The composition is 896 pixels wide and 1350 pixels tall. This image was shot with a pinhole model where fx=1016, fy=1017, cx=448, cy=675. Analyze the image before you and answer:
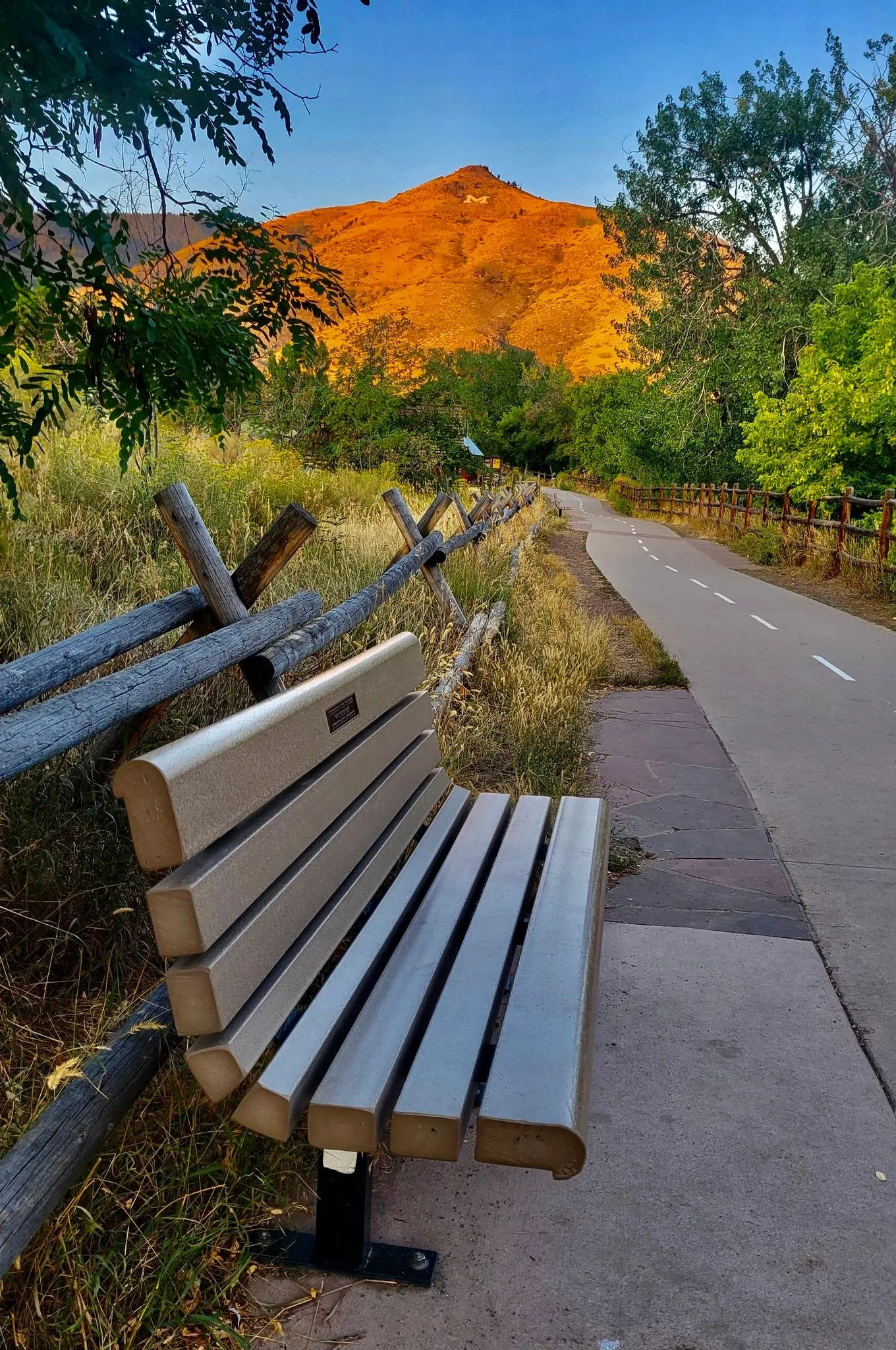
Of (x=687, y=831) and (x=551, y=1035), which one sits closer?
(x=551, y=1035)

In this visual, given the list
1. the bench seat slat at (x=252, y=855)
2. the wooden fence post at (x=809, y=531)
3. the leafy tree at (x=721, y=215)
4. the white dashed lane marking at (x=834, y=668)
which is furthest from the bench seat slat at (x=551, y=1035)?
the leafy tree at (x=721, y=215)

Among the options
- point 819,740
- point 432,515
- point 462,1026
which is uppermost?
point 432,515

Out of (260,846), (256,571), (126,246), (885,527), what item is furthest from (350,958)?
(885,527)

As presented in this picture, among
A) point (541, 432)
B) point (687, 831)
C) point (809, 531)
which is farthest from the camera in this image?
point (541, 432)

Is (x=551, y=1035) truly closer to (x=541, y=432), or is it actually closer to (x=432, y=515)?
(x=432, y=515)

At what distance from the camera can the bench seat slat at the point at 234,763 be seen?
64.5 inches

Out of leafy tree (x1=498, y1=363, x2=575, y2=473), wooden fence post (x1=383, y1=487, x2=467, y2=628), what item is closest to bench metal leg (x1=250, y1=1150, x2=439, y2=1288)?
wooden fence post (x1=383, y1=487, x2=467, y2=628)

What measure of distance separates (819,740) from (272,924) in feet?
17.6

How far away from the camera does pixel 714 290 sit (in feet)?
106

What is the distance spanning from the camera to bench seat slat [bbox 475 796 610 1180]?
1.70 meters

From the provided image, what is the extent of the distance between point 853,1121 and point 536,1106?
126 centimetres

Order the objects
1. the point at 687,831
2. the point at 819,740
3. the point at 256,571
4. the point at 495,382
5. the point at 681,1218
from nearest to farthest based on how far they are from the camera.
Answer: the point at 681,1218
the point at 256,571
the point at 687,831
the point at 819,740
the point at 495,382

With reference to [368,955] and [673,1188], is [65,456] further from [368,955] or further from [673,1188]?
[673,1188]

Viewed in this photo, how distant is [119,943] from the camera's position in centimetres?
282
